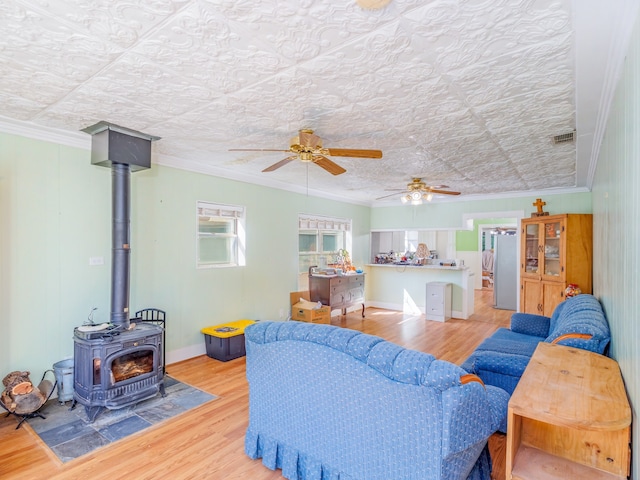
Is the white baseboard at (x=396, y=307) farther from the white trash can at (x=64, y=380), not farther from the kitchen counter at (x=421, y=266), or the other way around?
the white trash can at (x=64, y=380)

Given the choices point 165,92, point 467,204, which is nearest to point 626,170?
point 165,92

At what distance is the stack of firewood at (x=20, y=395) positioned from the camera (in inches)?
109

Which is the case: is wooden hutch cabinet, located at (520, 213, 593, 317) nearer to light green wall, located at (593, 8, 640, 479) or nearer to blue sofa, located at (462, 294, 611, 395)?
blue sofa, located at (462, 294, 611, 395)

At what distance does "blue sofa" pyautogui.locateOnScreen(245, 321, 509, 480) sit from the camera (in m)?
1.60

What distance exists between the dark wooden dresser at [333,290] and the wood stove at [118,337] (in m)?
3.25

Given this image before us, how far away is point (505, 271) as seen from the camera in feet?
25.5

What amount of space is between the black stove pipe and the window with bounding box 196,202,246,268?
135cm

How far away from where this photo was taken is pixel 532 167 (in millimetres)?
4375

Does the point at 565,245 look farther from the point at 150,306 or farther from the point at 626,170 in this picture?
the point at 150,306

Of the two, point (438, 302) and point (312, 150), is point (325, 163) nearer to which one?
point (312, 150)

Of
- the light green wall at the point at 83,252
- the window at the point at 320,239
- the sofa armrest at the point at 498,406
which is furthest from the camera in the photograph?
the window at the point at 320,239

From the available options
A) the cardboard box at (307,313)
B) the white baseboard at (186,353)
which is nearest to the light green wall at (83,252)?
the white baseboard at (186,353)

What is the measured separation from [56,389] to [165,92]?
297 centimetres

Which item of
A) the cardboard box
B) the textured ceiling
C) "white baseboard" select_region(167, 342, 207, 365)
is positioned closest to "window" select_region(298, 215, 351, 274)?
the cardboard box
